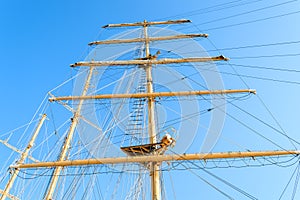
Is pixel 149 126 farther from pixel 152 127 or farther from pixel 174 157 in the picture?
pixel 174 157

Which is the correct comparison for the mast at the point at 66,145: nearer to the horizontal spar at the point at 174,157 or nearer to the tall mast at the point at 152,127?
the horizontal spar at the point at 174,157

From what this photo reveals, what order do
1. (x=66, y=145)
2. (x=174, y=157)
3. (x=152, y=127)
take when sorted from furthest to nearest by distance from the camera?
1. (x=66, y=145)
2. (x=152, y=127)
3. (x=174, y=157)

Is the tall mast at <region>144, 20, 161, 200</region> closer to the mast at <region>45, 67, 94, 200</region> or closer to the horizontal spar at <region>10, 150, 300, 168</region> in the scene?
the horizontal spar at <region>10, 150, 300, 168</region>

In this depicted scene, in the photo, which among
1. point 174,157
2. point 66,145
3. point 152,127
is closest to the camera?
point 174,157

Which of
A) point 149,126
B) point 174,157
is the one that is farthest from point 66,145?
point 174,157

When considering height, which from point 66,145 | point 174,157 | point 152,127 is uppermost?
point 66,145

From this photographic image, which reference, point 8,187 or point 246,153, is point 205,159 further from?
point 8,187

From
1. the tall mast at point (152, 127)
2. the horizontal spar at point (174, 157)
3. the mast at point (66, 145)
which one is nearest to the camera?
the tall mast at point (152, 127)

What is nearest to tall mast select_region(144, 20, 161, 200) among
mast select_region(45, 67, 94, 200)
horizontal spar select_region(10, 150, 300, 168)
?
horizontal spar select_region(10, 150, 300, 168)

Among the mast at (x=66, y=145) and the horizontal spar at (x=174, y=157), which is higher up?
the mast at (x=66, y=145)

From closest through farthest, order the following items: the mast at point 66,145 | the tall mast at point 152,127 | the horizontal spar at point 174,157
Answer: the tall mast at point 152,127, the horizontal spar at point 174,157, the mast at point 66,145

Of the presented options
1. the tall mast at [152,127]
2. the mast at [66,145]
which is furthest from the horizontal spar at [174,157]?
the mast at [66,145]

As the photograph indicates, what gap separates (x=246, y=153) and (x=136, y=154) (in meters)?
3.30

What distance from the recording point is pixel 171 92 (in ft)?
35.2
